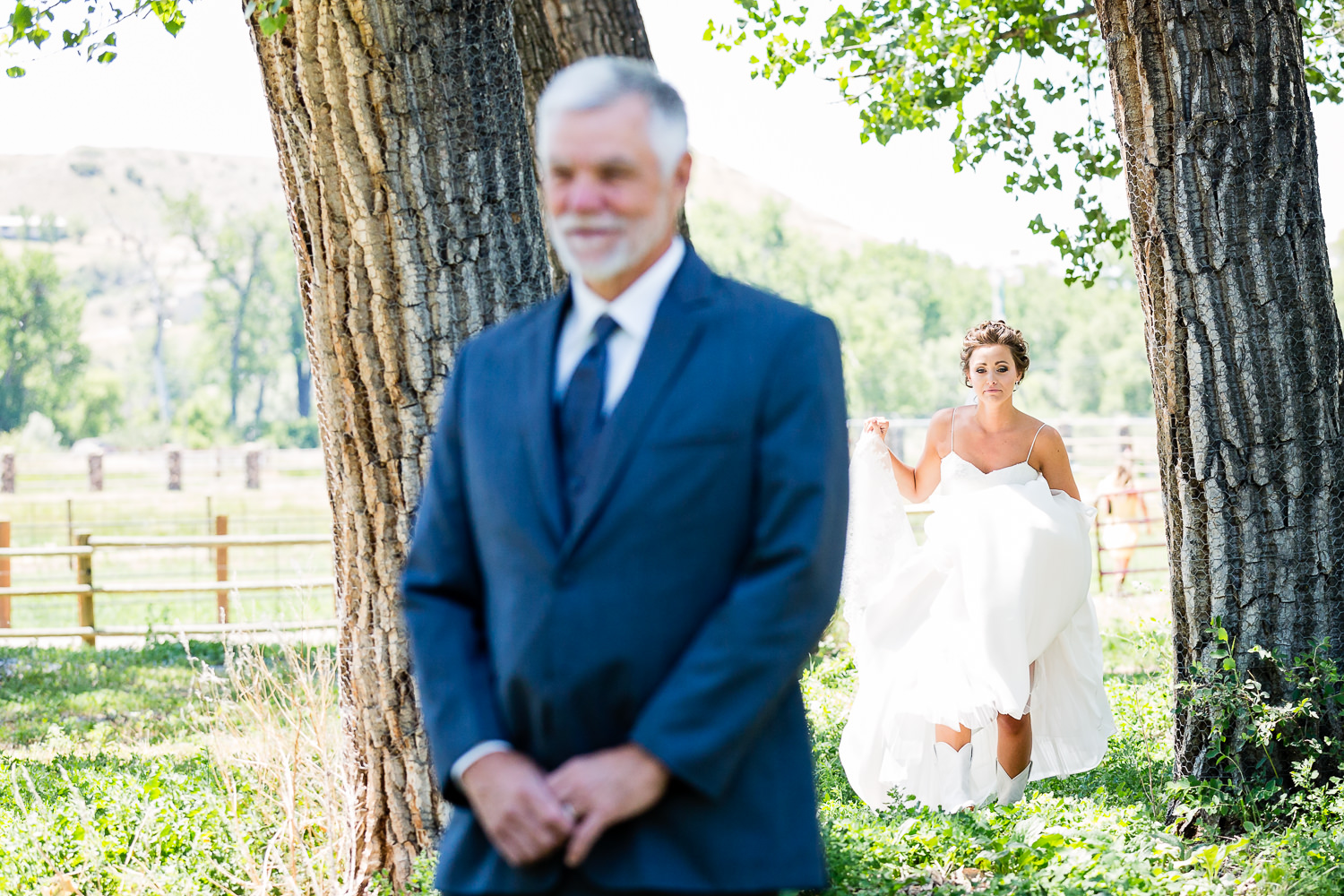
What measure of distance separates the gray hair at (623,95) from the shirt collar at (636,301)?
140 mm

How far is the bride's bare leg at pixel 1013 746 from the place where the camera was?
5266mm

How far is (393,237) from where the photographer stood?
3547 mm

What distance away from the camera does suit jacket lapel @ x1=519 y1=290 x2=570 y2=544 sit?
69.3 inches

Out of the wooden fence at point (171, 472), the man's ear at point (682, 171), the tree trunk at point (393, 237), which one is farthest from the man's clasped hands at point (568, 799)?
the wooden fence at point (171, 472)

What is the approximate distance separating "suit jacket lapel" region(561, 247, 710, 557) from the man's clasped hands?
0.99 ft

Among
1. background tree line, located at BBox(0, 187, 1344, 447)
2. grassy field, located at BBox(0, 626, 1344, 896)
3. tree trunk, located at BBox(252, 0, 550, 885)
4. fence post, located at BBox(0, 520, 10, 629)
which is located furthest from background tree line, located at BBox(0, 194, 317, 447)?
tree trunk, located at BBox(252, 0, 550, 885)

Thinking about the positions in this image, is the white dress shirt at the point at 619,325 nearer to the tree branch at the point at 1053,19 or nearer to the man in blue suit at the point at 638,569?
the man in blue suit at the point at 638,569

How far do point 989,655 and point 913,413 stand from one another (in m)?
82.0

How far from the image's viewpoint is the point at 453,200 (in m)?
3.56

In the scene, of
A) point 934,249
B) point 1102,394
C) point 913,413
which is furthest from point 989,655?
point 934,249

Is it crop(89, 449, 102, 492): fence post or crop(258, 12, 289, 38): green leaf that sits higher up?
crop(258, 12, 289, 38): green leaf

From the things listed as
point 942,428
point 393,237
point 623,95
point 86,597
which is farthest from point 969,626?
point 86,597

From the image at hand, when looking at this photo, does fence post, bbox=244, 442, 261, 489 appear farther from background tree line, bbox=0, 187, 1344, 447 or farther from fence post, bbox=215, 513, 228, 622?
background tree line, bbox=0, 187, 1344, 447

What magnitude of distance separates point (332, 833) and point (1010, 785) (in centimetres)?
287
